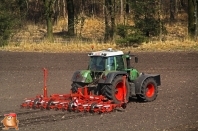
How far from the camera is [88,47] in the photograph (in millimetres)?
33406

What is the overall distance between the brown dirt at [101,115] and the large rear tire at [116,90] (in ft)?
1.49

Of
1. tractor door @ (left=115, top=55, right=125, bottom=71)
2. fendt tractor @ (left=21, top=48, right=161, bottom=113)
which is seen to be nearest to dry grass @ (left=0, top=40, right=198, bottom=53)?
fendt tractor @ (left=21, top=48, right=161, bottom=113)

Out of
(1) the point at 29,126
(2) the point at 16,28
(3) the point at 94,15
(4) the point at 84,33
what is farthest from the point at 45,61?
(3) the point at 94,15

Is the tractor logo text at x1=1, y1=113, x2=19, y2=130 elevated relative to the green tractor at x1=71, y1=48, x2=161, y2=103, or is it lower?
lower

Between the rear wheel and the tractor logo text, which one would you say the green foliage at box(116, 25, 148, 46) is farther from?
the tractor logo text

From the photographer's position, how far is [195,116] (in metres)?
13.8

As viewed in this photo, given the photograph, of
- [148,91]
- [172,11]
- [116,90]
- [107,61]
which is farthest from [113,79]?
[172,11]

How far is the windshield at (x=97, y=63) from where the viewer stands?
54.0 ft

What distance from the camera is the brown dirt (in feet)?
42.6

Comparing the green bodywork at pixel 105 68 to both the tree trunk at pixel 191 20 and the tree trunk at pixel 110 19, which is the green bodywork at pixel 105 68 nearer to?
the tree trunk at pixel 191 20

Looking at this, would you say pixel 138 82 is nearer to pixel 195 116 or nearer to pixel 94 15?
pixel 195 116

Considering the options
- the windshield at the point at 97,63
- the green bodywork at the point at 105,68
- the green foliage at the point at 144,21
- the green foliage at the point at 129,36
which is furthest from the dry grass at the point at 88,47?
the windshield at the point at 97,63

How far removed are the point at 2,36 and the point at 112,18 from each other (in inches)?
343

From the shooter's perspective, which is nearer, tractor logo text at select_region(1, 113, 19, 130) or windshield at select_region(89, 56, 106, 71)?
tractor logo text at select_region(1, 113, 19, 130)
